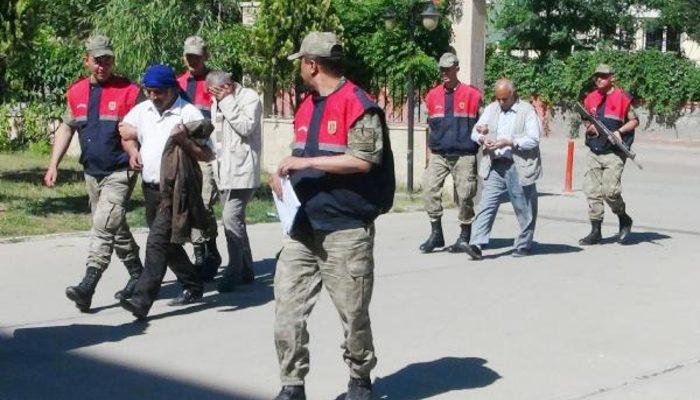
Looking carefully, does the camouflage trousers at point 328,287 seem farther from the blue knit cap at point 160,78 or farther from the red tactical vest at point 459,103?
the red tactical vest at point 459,103

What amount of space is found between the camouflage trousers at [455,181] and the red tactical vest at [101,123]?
3558 mm

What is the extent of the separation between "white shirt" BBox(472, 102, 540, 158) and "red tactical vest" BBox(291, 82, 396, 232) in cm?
532

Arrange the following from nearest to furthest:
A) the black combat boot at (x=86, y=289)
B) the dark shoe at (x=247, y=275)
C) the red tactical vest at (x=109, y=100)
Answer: the black combat boot at (x=86, y=289), the red tactical vest at (x=109, y=100), the dark shoe at (x=247, y=275)

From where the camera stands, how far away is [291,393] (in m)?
6.38

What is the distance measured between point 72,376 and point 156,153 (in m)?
2.14

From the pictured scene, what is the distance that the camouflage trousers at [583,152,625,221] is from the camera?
12.7 metres

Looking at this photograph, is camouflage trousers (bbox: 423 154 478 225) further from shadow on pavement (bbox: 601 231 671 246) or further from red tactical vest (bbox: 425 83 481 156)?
shadow on pavement (bbox: 601 231 671 246)

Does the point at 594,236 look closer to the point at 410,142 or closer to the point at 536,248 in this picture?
the point at 536,248

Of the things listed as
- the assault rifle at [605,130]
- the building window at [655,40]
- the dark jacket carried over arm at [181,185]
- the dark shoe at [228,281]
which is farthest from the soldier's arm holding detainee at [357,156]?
the building window at [655,40]

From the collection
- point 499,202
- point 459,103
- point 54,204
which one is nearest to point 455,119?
point 459,103

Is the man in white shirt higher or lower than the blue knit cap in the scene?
lower

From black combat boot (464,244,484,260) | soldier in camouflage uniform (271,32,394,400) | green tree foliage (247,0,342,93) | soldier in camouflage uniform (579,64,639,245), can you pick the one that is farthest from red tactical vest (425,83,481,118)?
green tree foliage (247,0,342,93)

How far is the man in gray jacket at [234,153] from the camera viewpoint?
9.52 metres

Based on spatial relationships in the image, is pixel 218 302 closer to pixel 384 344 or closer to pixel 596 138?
pixel 384 344
